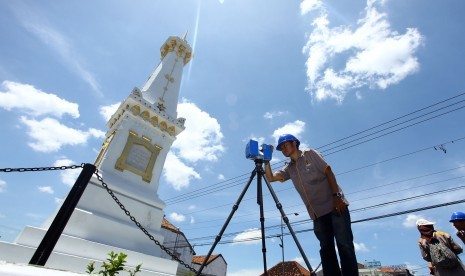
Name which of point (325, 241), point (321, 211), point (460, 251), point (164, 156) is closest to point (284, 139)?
point (321, 211)

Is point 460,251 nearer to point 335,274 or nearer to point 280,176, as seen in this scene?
point 335,274

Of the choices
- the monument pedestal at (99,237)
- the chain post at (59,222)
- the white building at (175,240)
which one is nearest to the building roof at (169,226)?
the white building at (175,240)

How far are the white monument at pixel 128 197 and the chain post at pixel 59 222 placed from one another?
1767 mm

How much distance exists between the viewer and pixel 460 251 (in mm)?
3102

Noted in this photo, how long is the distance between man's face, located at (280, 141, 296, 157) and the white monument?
409 centimetres

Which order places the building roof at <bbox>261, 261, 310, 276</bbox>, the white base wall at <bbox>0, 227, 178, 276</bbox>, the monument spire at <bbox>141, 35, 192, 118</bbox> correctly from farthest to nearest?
the building roof at <bbox>261, 261, 310, 276</bbox>
the monument spire at <bbox>141, 35, 192, 118</bbox>
the white base wall at <bbox>0, 227, 178, 276</bbox>

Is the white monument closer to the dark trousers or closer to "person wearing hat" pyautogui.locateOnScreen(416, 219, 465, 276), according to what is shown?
the dark trousers

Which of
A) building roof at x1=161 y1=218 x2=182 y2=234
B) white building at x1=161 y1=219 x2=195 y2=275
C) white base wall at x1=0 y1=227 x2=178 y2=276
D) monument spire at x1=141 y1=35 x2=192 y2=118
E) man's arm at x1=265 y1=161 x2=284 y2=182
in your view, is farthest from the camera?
building roof at x1=161 y1=218 x2=182 y2=234

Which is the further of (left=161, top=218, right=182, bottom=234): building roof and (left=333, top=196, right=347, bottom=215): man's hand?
(left=161, top=218, right=182, bottom=234): building roof

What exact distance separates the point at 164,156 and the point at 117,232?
8.71 ft

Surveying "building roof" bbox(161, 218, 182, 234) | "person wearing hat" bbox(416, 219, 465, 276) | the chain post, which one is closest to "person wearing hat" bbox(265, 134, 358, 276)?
"person wearing hat" bbox(416, 219, 465, 276)

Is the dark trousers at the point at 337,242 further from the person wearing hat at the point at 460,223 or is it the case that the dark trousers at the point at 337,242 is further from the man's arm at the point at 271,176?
the person wearing hat at the point at 460,223

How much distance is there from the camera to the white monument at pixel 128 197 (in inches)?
172

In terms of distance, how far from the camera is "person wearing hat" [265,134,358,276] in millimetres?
2238
